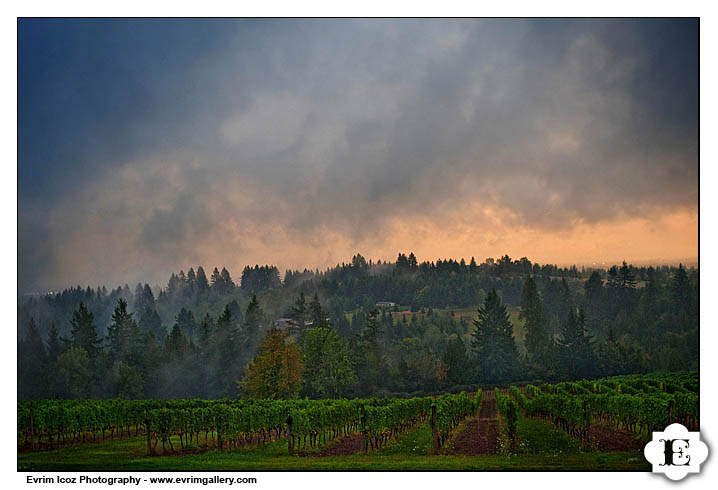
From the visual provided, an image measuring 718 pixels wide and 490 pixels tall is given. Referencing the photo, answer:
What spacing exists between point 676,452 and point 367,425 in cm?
499

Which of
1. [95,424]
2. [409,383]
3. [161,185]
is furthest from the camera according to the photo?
[409,383]

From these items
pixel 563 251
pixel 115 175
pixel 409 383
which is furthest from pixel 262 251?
pixel 563 251

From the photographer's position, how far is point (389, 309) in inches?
626

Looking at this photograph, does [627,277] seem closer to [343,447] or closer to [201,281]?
[343,447]

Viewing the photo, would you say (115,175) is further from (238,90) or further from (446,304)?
(446,304)

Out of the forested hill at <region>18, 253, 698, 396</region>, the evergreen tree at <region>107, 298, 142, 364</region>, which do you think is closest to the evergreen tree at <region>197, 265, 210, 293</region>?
the forested hill at <region>18, 253, 698, 396</region>

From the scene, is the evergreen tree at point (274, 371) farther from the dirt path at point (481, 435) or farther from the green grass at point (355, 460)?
the dirt path at point (481, 435)

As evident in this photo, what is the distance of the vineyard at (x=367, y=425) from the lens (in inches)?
434

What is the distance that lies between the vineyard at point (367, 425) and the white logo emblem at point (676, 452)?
2.99 ft

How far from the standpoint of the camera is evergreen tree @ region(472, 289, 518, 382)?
15461 mm

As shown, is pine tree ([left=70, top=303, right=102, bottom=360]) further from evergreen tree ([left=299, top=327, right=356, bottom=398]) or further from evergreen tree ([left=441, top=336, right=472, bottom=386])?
evergreen tree ([left=441, top=336, right=472, bottom=386])

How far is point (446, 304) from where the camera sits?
52.4 ft

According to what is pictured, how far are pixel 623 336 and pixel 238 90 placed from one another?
10108mm
